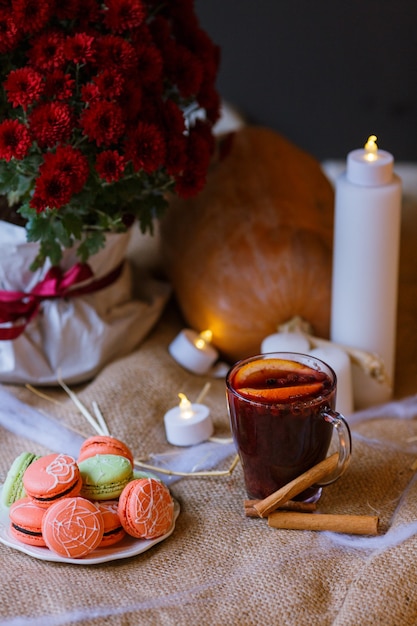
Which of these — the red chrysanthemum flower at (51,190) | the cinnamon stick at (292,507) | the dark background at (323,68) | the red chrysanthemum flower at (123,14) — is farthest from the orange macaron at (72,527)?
the dark background at (323,68)

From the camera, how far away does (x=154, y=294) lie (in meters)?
1.25

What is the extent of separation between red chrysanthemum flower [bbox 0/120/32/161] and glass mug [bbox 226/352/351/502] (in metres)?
0.31

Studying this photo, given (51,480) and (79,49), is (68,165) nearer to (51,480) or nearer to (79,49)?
(79,49)

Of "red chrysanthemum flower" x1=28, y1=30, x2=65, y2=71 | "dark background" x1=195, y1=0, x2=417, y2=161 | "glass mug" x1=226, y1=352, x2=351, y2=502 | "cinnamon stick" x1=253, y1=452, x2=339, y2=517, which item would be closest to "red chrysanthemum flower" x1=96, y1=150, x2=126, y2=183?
"red chrysanthemum flower" x1=28, y1=30, x2=65, y2=71

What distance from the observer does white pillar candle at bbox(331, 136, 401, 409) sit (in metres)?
1.02

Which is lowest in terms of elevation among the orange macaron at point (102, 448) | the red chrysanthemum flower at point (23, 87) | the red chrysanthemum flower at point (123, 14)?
the orange macaron at point (102, 448)

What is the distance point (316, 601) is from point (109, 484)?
0.74 feet

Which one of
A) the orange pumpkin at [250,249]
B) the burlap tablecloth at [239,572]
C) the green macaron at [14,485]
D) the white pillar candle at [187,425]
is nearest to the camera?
the burlap tablecloth at [239,572]

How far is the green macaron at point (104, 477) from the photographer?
82cm

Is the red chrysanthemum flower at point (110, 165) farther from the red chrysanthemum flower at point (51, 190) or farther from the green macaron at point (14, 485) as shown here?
the green macaron at point (14, 485)

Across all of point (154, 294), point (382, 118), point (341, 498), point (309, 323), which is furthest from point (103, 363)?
point (382, 118)

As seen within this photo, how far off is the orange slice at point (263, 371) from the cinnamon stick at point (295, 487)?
95mm

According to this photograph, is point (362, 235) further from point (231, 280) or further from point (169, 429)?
point (169, 429)

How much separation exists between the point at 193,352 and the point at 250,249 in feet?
0.53
